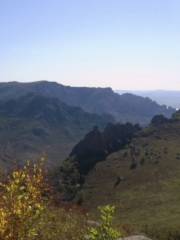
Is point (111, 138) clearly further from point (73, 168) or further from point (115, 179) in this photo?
point (115, 179)

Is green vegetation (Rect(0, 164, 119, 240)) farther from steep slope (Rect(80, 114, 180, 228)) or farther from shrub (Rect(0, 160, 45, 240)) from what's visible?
steep slope (Rect(80, 114, 180, 228))

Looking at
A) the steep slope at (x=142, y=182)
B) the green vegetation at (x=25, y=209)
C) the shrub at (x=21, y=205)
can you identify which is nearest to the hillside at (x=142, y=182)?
the steep slope at (x=142, y=182)

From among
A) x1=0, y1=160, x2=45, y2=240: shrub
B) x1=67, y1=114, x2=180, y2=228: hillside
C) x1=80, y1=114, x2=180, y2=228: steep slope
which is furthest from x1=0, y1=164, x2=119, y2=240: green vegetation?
x1=80, y1=114, x2=180, y2=228: steep slope

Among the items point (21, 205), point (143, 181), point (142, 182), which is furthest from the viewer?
point (143, 181)

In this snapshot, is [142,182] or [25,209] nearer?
[25,209]

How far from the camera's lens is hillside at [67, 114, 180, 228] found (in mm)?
72688

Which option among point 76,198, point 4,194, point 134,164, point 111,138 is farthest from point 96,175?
point 4,194

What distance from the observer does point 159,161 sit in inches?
4776

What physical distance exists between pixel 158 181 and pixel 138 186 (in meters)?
4.28

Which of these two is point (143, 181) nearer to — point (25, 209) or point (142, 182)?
point (142, 182)

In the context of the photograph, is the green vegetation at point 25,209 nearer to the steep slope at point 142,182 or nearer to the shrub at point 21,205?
the shrub at point 21,205

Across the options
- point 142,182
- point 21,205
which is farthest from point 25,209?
point 142,182

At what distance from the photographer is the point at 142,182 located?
349ft

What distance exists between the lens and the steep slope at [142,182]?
72644 mm
